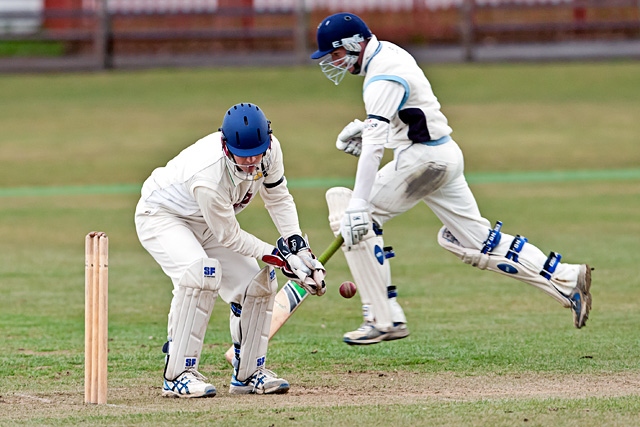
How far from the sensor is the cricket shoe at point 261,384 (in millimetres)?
6461

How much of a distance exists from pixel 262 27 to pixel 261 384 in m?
21.4

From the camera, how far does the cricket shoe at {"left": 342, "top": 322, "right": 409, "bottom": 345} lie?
7.55m

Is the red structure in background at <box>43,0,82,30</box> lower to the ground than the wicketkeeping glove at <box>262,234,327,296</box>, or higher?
lower

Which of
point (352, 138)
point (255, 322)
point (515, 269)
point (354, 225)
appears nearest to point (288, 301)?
point (354, 225)

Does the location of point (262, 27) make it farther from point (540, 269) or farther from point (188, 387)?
point (188, 387)

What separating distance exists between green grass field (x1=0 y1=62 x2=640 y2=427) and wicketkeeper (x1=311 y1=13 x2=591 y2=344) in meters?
0.39

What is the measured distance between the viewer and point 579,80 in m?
25.4

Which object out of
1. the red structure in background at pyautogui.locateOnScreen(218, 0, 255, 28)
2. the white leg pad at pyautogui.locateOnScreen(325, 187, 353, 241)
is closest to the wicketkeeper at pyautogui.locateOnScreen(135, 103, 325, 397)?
the white leg pad at pyautogui.locateOnScreen(325, 187, 353, 241)

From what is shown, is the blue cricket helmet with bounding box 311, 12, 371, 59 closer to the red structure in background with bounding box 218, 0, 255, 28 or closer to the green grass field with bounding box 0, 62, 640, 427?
the green grass field with bounding box 0, 62, 640, 427

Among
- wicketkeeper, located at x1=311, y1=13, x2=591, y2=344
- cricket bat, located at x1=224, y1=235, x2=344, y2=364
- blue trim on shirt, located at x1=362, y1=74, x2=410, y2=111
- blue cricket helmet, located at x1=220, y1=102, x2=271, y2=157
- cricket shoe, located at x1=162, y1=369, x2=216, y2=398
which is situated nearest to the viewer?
blue cricket helmet, located at x1=220, y1=102, x2=271, y2=157

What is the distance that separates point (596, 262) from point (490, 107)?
41.6ft

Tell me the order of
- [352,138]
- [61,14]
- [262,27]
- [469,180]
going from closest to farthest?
[352,138] < [469,180] < [61,14] < [262,27]

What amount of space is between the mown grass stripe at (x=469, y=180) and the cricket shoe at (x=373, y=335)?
9404 mm

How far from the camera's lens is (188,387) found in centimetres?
623
